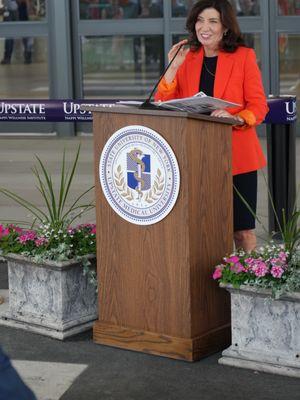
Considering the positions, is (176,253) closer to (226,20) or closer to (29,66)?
(226,20)

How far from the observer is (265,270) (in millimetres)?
5699

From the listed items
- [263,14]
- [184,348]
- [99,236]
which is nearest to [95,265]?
[99,236]

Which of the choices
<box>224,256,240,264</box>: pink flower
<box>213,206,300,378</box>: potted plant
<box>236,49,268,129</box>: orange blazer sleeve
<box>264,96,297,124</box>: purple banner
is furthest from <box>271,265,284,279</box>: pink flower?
<box>264,96,297,124</box>: purple banner

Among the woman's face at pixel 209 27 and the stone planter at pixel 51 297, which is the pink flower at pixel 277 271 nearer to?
the stone planter at pixel 51 297

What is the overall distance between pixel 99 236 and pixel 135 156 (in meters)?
0.55

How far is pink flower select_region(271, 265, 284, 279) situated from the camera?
18.5 feet

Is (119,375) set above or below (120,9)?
below

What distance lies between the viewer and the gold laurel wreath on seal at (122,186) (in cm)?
589

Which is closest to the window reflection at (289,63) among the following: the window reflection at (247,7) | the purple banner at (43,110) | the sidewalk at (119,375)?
the window reflection at (247,7)

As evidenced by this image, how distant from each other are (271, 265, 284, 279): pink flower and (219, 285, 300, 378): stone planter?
0.33 ft

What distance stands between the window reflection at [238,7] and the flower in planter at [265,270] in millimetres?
8117

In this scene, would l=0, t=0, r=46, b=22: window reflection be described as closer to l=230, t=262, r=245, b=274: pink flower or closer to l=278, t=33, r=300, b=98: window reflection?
l=278, t=33, r=300, b=98: window reflection

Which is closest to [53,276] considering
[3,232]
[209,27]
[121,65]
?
[3,232]

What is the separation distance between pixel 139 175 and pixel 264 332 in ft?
3.35
